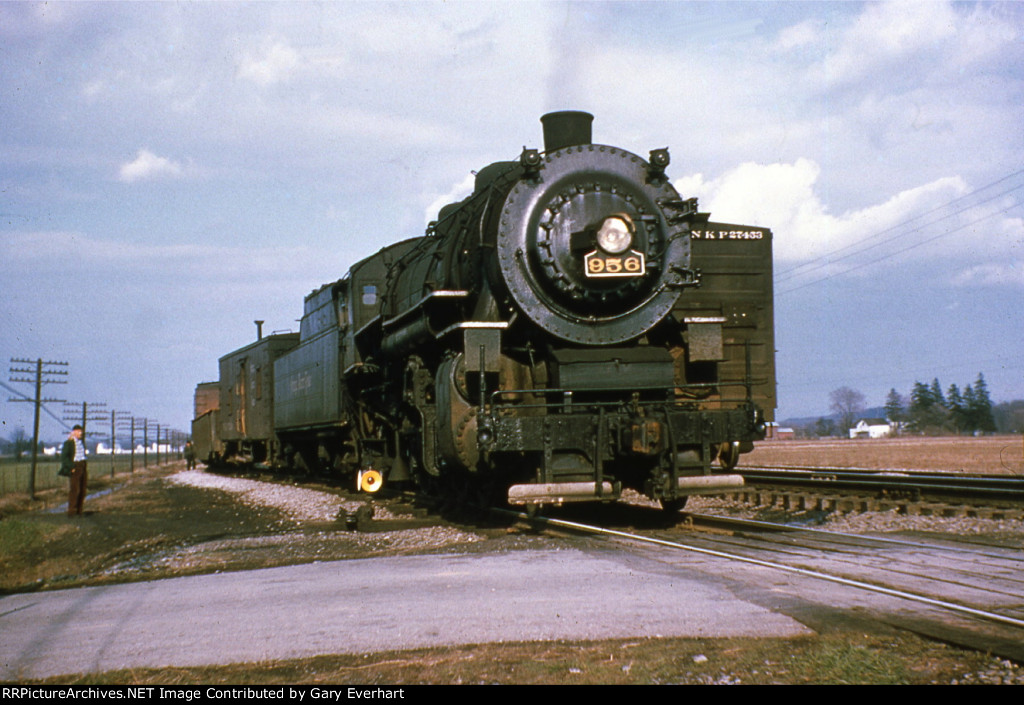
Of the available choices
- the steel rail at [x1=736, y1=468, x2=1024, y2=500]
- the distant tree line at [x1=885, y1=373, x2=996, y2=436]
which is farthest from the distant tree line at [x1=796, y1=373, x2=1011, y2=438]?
the steel rail at [x1=736, y1=468, x2=1024, y2=500]

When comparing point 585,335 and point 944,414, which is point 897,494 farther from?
point 944,414

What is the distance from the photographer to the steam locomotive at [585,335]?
7910 millimetres

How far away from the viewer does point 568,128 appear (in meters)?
9.27

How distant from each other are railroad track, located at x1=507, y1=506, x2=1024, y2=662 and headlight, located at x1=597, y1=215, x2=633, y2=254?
8.49ft

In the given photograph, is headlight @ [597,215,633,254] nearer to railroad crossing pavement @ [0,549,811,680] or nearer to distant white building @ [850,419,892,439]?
railroad crossing pavement @ [0,549,811,680]

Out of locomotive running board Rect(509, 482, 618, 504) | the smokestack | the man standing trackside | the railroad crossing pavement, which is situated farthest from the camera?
the man standing trackside

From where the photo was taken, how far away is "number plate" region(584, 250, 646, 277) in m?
8.27

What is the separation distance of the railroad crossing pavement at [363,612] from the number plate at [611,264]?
2.84 m

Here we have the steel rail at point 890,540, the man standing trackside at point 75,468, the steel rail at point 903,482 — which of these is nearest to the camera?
the steel rail at point 890,540

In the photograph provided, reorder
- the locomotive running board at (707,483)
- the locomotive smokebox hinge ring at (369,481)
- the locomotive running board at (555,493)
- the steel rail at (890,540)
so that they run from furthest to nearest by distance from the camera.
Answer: the locomotive smokebox hinge ring at (369,481) → the locomotive running board at (707,483) → the locomotive running board at (555,493) → the steel rail at (890,540)

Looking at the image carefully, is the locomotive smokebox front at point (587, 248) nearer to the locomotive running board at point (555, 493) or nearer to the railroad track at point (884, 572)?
the locomotive running board at point (555, 493)

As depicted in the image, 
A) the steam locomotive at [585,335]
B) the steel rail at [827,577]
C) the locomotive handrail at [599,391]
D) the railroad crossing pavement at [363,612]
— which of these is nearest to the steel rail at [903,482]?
the steam locomotive at [585,335]

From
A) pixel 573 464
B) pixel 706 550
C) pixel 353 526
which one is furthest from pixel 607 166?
pixel 353 526

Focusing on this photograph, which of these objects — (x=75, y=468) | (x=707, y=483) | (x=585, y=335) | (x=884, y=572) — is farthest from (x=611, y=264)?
(x=75, y=468)
